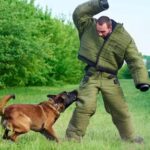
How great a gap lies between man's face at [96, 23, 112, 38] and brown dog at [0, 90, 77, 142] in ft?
3.45

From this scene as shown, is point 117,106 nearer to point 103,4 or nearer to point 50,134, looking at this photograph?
point 50,134

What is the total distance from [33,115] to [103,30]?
1759mm

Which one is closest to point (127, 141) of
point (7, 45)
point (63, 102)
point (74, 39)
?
point (63, 102)

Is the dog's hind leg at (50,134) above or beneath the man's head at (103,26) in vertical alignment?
beneath

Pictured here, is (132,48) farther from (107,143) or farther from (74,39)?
(74,39)

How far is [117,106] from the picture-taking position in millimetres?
9336

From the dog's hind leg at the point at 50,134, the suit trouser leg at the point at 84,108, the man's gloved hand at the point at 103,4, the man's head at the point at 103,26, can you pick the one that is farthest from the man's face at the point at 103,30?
the dog's hind leg at the point at 50,134

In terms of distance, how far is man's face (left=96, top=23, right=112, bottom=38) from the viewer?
9016mm

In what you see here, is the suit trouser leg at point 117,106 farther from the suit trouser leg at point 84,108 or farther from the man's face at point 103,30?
the man's face at point 103,30

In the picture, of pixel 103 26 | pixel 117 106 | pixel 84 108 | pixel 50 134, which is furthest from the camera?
pixel 117 106

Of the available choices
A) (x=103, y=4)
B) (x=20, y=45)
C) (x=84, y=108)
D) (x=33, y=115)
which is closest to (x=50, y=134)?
(x=33, y=115)

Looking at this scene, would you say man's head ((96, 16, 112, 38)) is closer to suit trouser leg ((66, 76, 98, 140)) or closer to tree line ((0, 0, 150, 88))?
suit trouser leg ((66, 76, 98, 140))

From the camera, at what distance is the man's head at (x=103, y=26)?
9.02 meters

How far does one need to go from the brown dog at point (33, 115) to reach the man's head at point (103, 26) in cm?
107
